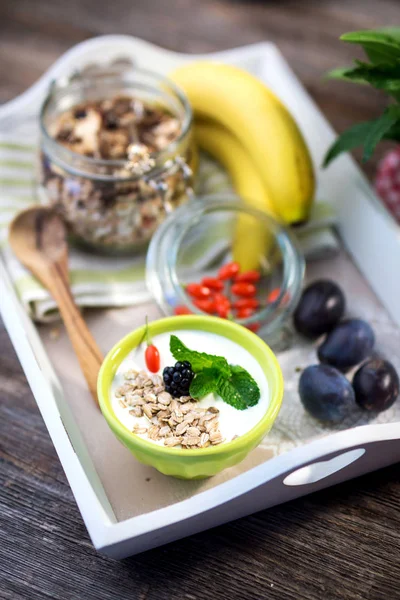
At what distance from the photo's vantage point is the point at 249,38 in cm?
170

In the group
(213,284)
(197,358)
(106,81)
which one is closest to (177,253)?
(213,284)

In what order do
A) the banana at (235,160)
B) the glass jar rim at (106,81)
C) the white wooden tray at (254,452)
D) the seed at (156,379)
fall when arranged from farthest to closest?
the banana at (235,160) → the glass jar rim at (106,81) → the seed at (156,379) → the white wooden tray at (254,452)

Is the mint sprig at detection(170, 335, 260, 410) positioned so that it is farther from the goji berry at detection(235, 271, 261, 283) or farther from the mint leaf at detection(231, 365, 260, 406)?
the goji berry at detection(235, 271, 261, 283)

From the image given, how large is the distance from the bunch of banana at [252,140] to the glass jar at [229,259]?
15 mm

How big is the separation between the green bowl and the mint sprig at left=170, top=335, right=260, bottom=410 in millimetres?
29

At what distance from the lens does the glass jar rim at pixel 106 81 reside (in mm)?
1087

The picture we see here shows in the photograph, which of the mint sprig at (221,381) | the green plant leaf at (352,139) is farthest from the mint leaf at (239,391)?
the green plant leaf at (352,139)

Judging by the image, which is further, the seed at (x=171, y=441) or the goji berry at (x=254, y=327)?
the goji berry at (x=254, y=327)

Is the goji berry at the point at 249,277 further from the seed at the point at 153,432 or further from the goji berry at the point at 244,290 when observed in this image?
the seed at the point at 153,432

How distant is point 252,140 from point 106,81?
309mm

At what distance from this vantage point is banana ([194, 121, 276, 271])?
3.75 ft

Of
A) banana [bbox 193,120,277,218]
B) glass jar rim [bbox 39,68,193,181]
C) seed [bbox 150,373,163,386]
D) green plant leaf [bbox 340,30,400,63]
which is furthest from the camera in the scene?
banana [bbox 193,120,277,218]

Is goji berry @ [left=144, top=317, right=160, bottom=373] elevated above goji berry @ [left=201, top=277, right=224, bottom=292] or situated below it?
above

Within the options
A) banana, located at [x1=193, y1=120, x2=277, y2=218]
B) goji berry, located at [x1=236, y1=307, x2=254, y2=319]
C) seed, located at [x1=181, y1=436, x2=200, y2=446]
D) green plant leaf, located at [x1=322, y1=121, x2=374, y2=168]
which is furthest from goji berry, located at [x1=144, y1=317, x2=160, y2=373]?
green plant leaf, located at [x1=322, y1=121, x2=374, y2=168]
